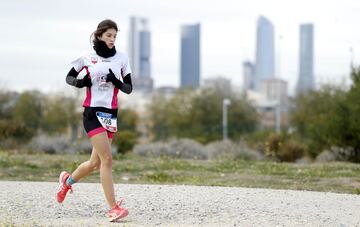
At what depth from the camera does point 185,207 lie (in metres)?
9.68

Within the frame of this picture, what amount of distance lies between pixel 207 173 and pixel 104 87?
336 inches

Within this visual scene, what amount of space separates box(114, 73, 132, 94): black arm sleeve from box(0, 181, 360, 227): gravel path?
1420 mm

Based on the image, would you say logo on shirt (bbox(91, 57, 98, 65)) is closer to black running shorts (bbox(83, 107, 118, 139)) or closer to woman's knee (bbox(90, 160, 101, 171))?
black running shorts (bbox(83, 107, 118, 139))

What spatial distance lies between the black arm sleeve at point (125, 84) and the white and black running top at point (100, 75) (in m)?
0.07

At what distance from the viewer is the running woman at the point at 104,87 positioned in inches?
330

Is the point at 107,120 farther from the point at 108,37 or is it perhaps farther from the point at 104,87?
the point at 108,37

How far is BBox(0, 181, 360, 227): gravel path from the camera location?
27.6 feet

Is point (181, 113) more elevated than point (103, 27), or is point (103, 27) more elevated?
point (103, 27)

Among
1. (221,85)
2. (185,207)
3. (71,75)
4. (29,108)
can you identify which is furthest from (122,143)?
(221,85)

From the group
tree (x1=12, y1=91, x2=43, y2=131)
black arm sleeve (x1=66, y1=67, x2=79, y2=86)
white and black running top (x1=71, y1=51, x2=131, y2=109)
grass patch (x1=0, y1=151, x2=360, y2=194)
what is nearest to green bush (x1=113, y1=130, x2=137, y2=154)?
grass patch (x1=0, y1=151, x2=360, y2=194)

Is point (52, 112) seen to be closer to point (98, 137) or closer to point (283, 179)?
point (283, 179)

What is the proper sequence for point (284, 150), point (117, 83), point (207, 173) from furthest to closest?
1. point (284, 150)
2. point (207, 173)
3. point (117, 83)

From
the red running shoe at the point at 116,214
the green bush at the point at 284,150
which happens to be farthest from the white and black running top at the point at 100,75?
the green bush at the point at 284,150

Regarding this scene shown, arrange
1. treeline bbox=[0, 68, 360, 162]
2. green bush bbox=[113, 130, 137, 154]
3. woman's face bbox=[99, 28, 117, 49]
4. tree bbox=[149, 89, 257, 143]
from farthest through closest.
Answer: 1. tree bbox=[149, 89, 257, 143]
2. treeline bbox=[0, 68, 360, 162]
3. green bush bbox=[113, 130, 137, 154]
4. woman's face bbox=[99, 28, 117, 49]
